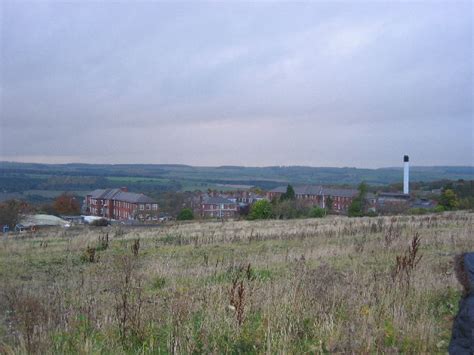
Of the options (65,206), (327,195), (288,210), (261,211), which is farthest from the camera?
(327,195)

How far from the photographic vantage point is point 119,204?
86.1 m

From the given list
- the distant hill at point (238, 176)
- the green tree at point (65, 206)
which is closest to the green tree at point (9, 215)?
the green tree at point (65, 206)

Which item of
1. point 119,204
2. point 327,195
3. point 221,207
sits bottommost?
point 221,207

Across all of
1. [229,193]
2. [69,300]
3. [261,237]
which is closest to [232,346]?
[69,300]

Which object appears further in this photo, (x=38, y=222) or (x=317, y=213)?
(x=38, y=222)

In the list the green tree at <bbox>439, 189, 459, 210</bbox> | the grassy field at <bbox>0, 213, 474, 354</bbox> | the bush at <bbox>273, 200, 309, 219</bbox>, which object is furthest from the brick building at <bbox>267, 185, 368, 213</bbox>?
the grassy field at <bbox>0, 213, 474, 354</bbox>

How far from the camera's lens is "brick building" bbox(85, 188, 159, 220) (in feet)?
248

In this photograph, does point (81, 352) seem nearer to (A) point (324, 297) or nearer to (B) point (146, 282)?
(A) point (324, 297)

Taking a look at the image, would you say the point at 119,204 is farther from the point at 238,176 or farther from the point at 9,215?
the point at 238,176

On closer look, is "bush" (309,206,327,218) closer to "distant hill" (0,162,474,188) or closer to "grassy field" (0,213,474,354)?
"grassy field" (0,213,474,354)

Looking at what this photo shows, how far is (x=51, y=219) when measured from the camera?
5425cm

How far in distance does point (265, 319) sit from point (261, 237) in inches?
479

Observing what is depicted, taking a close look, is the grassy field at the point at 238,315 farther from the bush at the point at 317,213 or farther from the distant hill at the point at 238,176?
the distant hill at the point at 238,176

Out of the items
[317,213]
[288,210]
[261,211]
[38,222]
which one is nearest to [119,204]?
[38,222]
